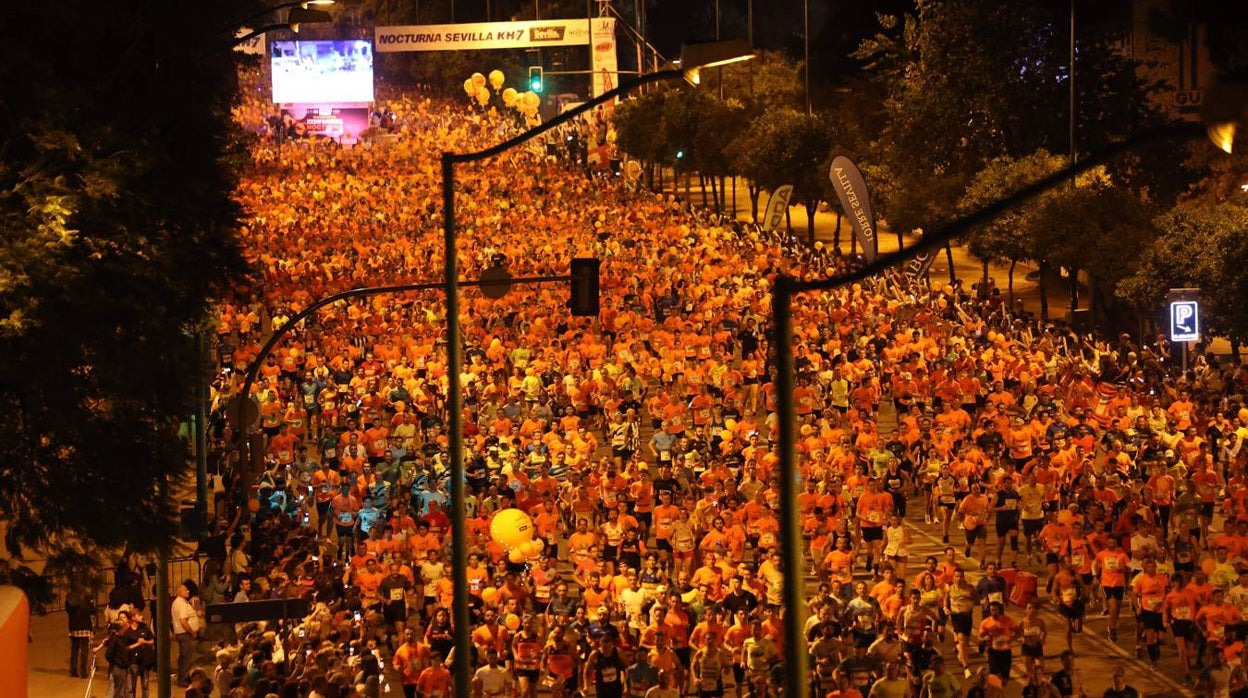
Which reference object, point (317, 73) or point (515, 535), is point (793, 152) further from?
point (515, 535)

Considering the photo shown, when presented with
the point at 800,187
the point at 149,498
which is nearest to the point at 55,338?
the point at 149,498

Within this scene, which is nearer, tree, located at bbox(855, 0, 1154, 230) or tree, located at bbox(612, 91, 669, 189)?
tree, located at bbox(855, 0, 1154, 230)

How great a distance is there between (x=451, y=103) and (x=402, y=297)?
69.3 meters

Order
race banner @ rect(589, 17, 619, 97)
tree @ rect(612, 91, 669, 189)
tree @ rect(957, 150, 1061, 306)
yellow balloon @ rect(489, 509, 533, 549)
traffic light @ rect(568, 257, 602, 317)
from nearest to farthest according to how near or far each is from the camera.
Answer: traffic light @ rect(568, 257, 602, 317)
yellow balloon @ rect(489, 509, 533, 549)
tree @ rect(957, 150, 1061, 306)
tree @ rect(612, 91, 669, 189)
race banner @ rect(589, 17, 619, 97)

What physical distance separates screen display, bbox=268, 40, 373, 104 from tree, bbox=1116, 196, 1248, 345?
56958 mm

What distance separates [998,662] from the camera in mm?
18234

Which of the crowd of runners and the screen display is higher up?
the screen display

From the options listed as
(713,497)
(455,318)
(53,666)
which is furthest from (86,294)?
(713,497)

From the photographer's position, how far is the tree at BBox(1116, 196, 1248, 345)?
123 feet

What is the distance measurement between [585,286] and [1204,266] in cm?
2365

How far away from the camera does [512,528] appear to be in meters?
21.2

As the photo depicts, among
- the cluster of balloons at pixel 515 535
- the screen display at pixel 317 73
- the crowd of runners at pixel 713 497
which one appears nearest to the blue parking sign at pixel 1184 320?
the crowd of runners at pixel 713 497

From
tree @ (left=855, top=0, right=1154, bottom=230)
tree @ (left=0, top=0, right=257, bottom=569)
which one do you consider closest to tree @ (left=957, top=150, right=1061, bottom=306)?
tree @ (left=855, top=0, right=1154, bottom=230)

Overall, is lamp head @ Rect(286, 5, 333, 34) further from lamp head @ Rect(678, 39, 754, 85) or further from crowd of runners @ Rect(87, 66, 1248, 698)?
lamp head @ Rect(678, 39, 754, 85)
